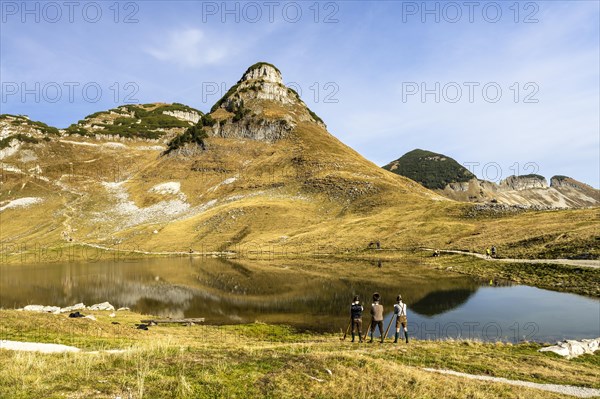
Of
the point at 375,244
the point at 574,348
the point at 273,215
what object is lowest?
the point at 574,348

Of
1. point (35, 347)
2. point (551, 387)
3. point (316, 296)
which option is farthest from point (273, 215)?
point (551, 387)

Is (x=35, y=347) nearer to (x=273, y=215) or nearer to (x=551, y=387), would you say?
(x=551, y=387)

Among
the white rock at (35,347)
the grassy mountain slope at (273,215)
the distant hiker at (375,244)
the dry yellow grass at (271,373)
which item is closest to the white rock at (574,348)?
the dry yellow grass at (271,373)

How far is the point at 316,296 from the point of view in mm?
49500

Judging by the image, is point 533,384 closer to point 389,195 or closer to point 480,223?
point 480,223

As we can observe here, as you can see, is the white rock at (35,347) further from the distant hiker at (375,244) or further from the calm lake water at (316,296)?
the distant hiker at (375,244)

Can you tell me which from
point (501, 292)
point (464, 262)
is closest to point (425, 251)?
point (464, 262)

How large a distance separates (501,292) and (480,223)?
4602cm

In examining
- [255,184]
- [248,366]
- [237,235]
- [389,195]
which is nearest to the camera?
[248,366]

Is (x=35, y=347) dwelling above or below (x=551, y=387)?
above

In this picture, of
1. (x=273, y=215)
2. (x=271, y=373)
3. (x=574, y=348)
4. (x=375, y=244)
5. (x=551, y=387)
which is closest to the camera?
(x=271, y=373)

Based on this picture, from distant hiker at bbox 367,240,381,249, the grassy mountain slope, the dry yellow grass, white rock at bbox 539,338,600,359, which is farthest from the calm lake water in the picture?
the grassy mountain slope

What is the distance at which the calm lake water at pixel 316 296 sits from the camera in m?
33.8

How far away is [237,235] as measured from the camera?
121312mm
